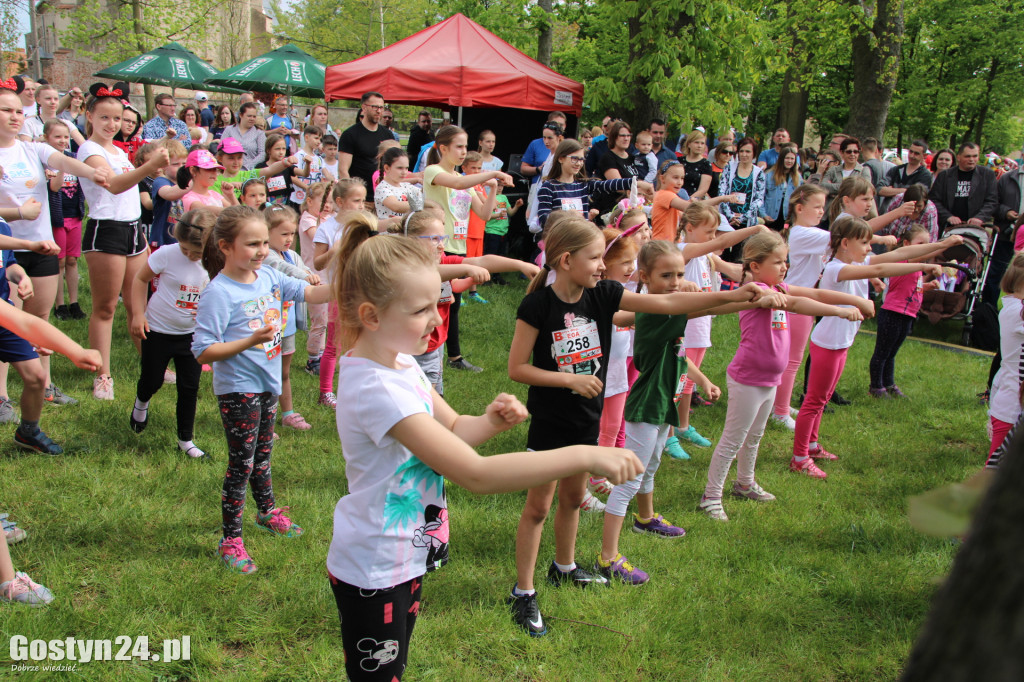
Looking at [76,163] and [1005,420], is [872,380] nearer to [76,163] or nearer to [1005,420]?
[1005,420]

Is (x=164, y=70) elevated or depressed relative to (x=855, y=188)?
elevated

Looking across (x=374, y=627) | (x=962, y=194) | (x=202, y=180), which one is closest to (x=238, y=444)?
(x=374, y=627)

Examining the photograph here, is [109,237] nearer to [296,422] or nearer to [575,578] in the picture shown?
[296,422]

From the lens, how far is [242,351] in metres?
3.62

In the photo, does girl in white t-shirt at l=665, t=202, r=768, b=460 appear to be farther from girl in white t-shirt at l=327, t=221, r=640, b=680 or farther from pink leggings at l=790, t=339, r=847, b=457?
girl in white t-shirt at l=327, t=221, r=640, b=680

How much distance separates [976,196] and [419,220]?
9149mm

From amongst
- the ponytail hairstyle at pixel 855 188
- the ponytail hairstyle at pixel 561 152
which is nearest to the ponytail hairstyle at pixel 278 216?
the ponytail hairstyle at pixel 561 152

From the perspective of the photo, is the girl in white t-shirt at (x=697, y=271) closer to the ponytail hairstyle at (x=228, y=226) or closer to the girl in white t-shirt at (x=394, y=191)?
the girl in white t-shirt at (x=394, y=191)

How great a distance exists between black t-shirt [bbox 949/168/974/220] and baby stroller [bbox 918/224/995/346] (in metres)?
0.40

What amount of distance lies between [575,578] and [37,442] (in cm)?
366

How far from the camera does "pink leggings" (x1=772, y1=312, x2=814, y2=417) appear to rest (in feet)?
19.6

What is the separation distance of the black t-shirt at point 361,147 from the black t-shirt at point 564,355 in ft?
20.5

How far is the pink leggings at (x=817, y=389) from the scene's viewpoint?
5508 millimetres

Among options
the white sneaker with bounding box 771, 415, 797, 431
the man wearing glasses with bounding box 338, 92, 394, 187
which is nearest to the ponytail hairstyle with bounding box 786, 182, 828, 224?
the white sneaker with bounding box 771, 415, 797, 431
